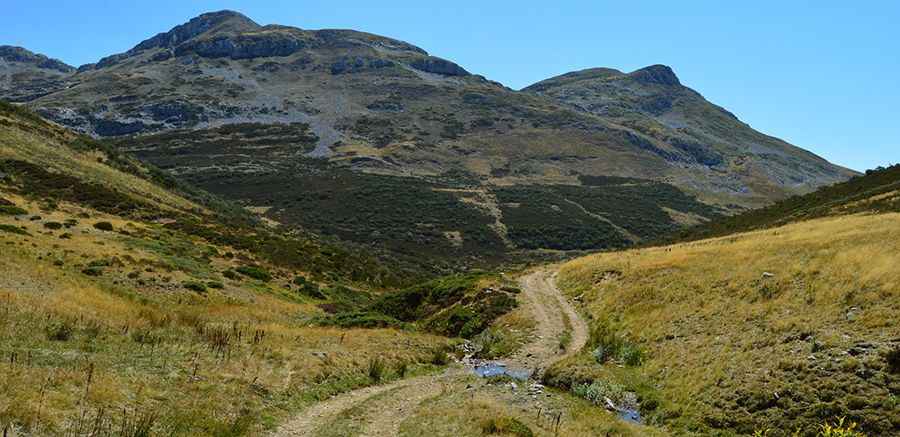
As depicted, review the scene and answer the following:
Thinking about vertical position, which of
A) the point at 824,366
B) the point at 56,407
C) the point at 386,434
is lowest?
the point at 386,434

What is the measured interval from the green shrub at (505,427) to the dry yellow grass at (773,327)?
4.79m

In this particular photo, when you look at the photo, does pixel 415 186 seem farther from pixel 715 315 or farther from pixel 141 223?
pixel 715 315

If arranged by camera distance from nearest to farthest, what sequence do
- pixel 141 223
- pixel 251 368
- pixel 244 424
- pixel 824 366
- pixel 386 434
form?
pixel 244 424, pixel 386 434, pixel 824 366, pixel 251 368, pixel 141 223

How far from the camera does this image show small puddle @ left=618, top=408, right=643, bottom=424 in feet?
53.1

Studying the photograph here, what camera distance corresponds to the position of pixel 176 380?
1452cm

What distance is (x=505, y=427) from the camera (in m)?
13.8

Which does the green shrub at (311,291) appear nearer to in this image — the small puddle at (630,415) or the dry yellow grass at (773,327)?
the dry yellow grass at (773,327)

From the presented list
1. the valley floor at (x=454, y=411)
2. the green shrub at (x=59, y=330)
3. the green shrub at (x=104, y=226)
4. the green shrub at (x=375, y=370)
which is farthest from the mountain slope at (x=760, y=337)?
the green shrub at (x=104, y=226)

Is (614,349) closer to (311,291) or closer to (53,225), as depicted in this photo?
(311,291)

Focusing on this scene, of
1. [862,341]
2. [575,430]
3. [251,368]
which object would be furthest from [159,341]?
[862,341]

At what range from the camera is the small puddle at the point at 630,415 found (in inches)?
637

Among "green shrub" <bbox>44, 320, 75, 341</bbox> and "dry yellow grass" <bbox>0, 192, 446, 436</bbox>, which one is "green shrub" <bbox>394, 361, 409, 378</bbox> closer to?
"dry yellow grass" <bbox>0, 192, 446, 436</bbox>

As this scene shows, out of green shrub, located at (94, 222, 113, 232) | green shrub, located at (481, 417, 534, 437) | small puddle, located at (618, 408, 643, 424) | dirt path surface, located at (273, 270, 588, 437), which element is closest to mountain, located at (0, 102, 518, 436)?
green shrub, located at (94, 222, 113, 232)

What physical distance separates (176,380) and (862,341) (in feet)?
64.2
